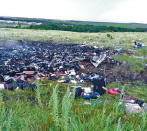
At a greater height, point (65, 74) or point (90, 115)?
point (90, 115)

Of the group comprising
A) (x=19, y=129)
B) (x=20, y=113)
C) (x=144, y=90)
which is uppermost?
(x=19, y=129)

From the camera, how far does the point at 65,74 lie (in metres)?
5.50

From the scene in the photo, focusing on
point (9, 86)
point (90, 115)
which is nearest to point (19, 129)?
point (90, 115)

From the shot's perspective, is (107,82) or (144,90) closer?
(144,90)

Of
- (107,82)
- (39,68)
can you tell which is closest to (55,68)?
(39,68)

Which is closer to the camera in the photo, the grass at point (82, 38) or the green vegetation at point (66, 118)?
the green vegetation at point (66, 118)

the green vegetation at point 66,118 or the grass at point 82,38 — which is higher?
the grass at point 82,38

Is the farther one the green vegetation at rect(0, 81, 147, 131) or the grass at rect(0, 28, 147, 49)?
the grass at rect(0, 28, 147, 49)

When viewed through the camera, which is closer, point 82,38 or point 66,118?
point 66,118

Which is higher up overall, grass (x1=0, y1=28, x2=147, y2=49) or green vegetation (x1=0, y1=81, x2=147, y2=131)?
grass (x1=0, y1=28, x2=147, y2=49)

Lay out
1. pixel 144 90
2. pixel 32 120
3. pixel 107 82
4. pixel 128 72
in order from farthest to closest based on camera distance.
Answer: pixel 128 72 → pixel 107 82 → pixel 144 90 → pixel 32 120

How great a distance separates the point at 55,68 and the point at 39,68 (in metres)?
0.53

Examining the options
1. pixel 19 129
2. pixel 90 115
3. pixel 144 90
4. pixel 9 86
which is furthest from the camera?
pixel 144 90

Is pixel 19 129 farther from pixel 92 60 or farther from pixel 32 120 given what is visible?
pixel 92 60
